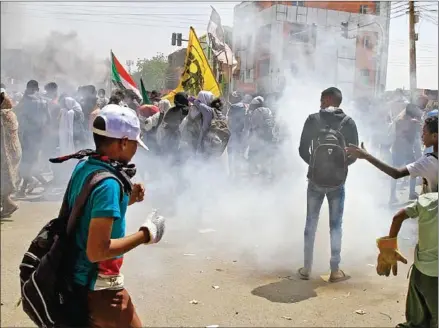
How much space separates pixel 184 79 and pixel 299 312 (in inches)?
205

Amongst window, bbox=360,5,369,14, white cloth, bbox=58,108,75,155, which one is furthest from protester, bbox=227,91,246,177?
white cloth, bbox=58,108,75,155

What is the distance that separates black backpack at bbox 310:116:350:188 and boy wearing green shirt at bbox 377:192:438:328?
4.69ft

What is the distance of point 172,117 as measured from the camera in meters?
6.68

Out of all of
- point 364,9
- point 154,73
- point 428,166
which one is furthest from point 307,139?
point 154,73

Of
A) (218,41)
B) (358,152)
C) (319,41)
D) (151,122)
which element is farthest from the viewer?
(218,41)

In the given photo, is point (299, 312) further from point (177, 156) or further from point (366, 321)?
point (177, 156)

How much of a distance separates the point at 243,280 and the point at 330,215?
92 centimetres

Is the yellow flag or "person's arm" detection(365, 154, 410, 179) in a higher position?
the yellow flag

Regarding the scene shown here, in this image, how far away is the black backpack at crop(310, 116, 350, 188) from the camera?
13.4 feet

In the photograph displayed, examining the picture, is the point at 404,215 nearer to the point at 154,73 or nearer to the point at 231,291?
the point at 231,291

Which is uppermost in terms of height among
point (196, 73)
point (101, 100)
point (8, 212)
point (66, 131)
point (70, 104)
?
point (196, 73)

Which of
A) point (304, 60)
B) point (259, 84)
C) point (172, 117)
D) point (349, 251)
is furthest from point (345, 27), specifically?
point (349, 251)

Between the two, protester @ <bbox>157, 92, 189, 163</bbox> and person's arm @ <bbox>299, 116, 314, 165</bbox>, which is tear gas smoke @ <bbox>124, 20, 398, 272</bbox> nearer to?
protester @ <bbox>157, 92, 189, 163</bbox>

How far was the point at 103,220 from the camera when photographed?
195 centimetres
